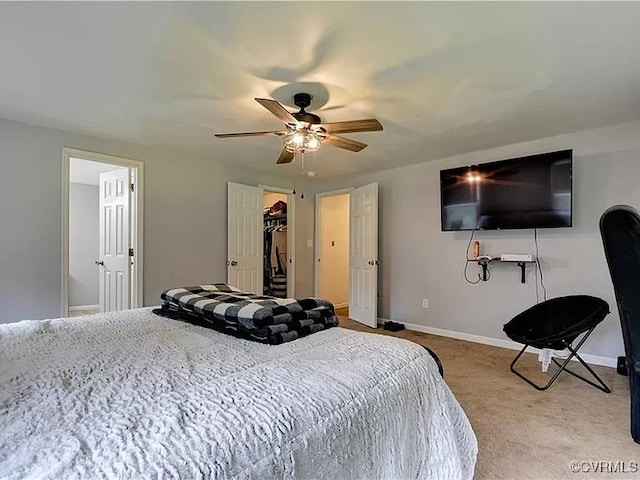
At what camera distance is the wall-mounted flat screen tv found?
338 cm

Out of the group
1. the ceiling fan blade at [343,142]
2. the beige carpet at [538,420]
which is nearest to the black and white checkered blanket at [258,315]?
the beige carpet at [538,420]

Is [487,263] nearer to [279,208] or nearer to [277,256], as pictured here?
[277,256]

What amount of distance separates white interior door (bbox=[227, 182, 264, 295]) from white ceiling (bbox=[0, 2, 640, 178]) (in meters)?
1.51

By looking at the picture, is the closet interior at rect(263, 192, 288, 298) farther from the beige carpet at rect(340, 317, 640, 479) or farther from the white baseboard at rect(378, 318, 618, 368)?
the beige carpet at rect(340, 317, 640, 479)

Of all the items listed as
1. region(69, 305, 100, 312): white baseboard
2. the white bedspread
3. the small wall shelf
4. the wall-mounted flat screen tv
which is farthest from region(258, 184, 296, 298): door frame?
the white bedspread

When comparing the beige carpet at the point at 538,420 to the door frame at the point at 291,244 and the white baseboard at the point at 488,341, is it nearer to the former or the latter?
the white baseboard at the point at 488,341

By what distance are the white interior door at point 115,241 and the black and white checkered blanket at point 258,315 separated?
2429mm

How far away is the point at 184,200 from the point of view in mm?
4273

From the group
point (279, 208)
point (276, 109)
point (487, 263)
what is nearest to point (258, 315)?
point (276, 109)

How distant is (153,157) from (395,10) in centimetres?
324

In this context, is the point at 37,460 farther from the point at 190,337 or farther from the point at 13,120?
the point at 13,120

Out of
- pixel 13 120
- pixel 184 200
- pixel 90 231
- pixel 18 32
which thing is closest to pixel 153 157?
pixel 184 200

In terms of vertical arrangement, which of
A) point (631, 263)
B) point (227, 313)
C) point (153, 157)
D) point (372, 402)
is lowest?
point (372, 402)

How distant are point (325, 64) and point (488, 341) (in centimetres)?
350
